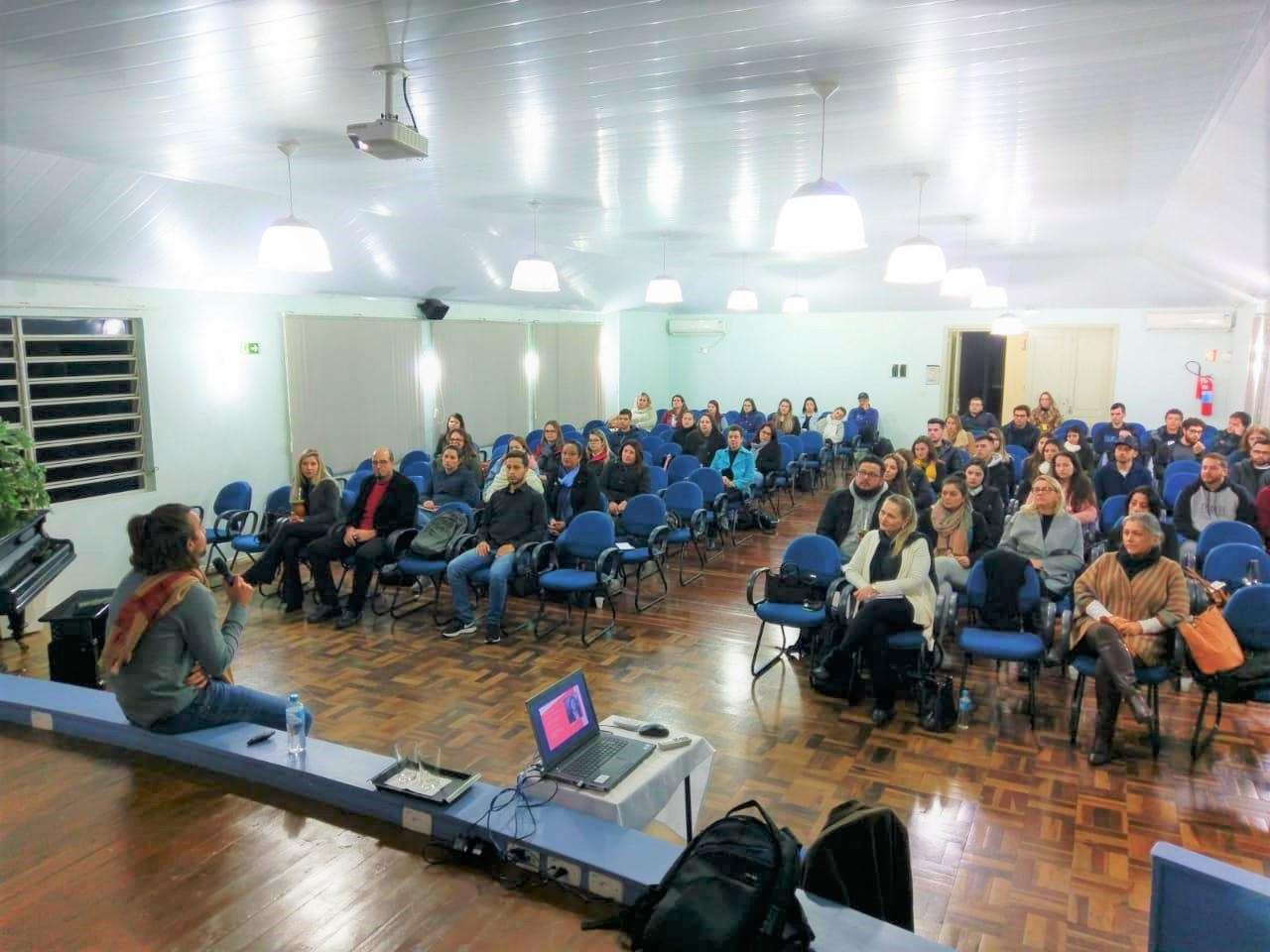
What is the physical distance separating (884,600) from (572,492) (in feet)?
9.70

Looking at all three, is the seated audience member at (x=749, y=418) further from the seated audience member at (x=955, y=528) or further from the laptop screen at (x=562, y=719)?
the laptop screen at (x=562, y=719)

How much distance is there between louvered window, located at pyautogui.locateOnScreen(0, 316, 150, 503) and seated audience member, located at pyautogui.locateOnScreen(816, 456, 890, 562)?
5.77 metres

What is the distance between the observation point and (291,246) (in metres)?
5.04

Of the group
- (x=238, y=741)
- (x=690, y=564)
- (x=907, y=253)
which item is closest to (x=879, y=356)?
(x=690, y=564)

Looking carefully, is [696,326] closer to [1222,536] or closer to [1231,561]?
[1222,536]

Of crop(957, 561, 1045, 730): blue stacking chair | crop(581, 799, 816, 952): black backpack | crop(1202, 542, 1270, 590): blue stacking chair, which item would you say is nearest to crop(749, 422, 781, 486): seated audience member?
crop(957, 561, 1045, 730): blue stacking chair

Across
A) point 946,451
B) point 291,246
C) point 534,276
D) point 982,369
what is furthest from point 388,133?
point 982,369

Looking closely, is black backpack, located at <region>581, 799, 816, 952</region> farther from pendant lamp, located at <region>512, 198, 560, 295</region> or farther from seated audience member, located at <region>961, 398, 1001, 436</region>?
seated audience member, located at <region>961, 398, 1001, 436</region>

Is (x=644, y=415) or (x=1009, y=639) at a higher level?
(x=644, y=415)

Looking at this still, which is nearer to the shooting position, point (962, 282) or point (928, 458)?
point (962, 282)

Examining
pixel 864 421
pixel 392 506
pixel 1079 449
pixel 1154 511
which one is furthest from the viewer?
pixel 864 421

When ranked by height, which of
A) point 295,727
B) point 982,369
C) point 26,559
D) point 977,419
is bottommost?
point 295,727

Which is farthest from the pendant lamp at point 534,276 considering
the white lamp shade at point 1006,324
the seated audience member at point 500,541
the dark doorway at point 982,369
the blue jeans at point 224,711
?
the dark doorway at point 982,369

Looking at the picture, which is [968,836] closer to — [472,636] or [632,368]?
[472,636]
